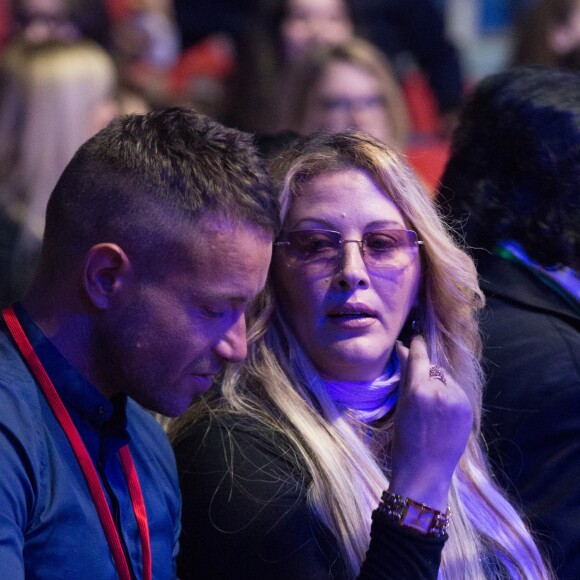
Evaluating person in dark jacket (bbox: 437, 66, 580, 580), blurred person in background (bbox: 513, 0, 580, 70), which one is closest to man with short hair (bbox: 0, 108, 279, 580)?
person in dark jacket (bbox: 437, 66, 580, 580)

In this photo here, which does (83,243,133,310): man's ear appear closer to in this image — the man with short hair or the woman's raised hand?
the man with short hair

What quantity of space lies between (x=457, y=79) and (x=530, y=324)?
3957 mm

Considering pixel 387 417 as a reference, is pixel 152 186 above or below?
above

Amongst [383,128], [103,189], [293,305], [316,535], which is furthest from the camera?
[383,128]

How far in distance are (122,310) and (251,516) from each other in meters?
0.55

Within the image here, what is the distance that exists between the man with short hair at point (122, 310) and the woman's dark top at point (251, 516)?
0.69 ft

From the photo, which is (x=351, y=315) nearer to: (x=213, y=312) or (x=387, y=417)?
(x=387, y=417)

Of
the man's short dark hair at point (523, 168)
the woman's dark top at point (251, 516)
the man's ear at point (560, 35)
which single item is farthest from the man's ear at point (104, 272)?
the man's ear at point (560, 35)

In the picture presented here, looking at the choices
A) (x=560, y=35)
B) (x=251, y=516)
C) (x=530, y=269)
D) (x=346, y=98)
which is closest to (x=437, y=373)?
(x=251, y=516)

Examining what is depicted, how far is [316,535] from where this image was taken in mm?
2135

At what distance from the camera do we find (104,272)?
1832 millimetres

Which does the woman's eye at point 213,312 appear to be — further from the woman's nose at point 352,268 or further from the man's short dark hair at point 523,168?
the man's short dark hair at point 523,168

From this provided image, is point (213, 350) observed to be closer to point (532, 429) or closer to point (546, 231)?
point (532, 429)

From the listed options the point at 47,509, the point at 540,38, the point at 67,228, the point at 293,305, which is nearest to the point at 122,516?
the point at 47,509
